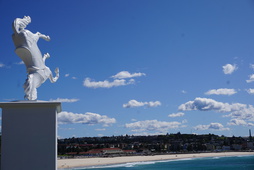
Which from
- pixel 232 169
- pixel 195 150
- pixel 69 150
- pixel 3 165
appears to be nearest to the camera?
pixel 3 165

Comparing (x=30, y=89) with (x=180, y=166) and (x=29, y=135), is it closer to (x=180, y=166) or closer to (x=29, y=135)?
Answer: (x=29, y=135)

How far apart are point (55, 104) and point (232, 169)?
5164 centimetres

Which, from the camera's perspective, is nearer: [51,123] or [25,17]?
[51,123]

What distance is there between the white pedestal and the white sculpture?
393 millimetres

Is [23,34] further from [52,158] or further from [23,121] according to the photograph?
[52,158]

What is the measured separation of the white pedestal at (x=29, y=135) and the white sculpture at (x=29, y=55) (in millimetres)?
393

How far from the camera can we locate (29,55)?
5.77 m

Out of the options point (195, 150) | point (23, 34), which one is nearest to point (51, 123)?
point (23, 34)

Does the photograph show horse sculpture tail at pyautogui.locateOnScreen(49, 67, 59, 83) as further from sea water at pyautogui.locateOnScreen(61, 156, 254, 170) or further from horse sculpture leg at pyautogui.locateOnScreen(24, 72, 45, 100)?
sea water at pyautogui.locateOnScreen(61, 156, 254, 170)

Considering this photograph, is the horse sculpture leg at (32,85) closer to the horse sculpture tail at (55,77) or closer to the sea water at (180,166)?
the horse sculpture tail at (55,77)

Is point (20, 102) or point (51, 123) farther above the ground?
point (20, 102)

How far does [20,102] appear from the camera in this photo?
523 centimetres

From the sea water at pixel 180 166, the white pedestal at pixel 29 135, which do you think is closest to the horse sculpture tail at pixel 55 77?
the white pedestal at pixel 29 135

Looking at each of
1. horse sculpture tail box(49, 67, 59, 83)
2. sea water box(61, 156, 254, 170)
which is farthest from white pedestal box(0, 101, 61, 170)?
sea water box(61, 156, 254, 170)
